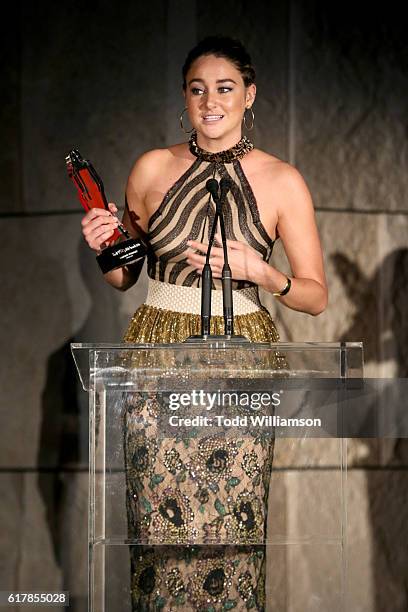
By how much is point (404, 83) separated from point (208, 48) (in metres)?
1.26

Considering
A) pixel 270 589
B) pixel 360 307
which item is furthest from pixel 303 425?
pixel 360 307

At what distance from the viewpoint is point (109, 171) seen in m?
3.67

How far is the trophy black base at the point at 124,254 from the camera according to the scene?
2518 mm

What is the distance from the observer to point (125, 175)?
3.67 meters

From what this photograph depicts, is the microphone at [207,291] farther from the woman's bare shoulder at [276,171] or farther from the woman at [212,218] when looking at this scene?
the woman's bare shoulder at [276,171]

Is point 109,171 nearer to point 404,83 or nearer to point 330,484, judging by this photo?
point 404,83

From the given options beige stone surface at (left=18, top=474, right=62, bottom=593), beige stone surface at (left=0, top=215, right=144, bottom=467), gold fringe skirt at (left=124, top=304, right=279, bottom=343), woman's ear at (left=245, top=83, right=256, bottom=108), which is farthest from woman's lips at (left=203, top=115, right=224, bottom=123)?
beige stone surface at (left=18, top=474, right=62, bottom=593)

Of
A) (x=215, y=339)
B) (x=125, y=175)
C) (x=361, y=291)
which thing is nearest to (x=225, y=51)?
(x=215, y=339)

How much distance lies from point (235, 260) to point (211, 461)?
523 millimetres

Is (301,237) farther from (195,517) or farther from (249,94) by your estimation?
(195,517)

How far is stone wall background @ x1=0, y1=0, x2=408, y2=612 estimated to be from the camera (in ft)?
12.0

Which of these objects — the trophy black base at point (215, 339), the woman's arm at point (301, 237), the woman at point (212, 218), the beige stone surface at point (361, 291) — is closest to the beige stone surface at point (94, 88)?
the beige stone surface at point (361, 291)

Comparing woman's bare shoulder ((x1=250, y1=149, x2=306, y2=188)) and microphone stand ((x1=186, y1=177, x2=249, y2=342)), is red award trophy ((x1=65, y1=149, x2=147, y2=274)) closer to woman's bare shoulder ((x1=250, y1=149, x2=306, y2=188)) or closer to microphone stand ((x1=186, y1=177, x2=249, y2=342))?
microphone stand ((x1=186, y1=177, x2=249, y2=342))

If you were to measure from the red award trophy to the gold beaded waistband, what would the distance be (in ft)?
0.40
